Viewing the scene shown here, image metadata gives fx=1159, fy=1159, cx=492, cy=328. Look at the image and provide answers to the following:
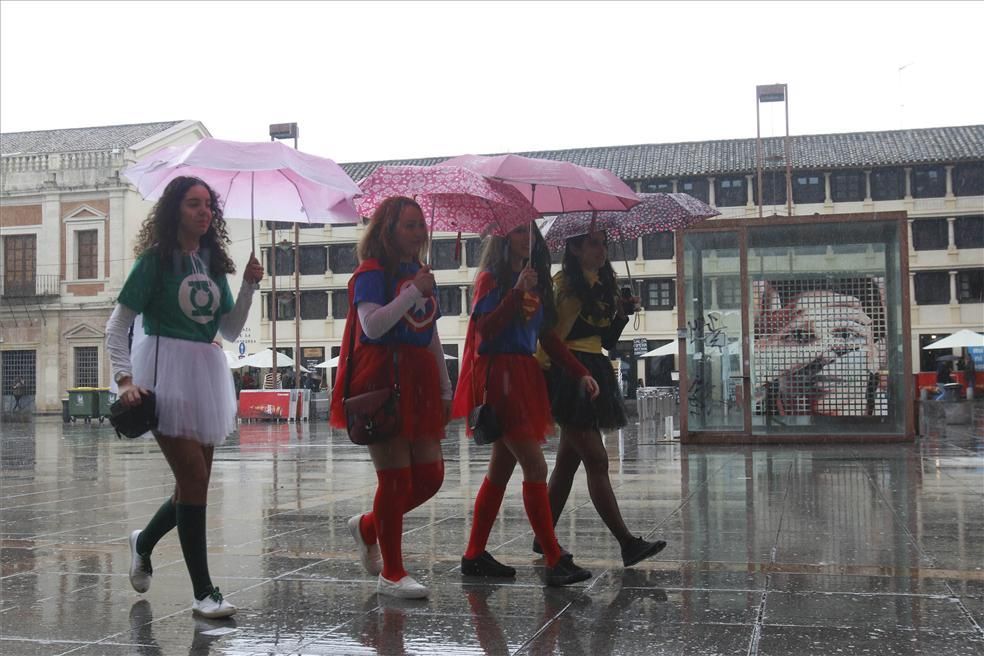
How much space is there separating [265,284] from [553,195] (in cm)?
5831

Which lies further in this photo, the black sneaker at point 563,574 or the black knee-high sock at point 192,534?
the black sneaker at point 563,574

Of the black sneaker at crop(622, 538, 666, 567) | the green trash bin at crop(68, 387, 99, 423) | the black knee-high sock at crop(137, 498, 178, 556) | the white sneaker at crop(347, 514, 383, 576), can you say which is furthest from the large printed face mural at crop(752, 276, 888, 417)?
the green trash bin at crop(68, 387, 99, 423)

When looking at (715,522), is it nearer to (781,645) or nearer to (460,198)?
(460,198)

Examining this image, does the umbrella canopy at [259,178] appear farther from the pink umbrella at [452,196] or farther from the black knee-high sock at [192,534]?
the black knee-high sock at [192,534]

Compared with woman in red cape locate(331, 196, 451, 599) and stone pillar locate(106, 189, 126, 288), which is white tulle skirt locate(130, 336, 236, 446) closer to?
woman in red cape locate(331, 196, 451, 599)

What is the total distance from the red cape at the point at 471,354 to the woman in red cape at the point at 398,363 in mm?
288

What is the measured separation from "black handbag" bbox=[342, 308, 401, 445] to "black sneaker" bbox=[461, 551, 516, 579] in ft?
2.89

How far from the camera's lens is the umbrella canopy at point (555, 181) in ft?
18.3

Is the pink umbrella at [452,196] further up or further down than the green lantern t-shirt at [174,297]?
further up

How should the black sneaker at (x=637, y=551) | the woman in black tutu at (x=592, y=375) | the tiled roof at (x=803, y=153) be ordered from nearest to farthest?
1. the black sneaker at (x=637, y=551)
2. the woman in black tutu at (x=592, y=375)
3. the tiled roof at (x=803, y=153)

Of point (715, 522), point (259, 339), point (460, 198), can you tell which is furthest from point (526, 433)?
point (259, 339)

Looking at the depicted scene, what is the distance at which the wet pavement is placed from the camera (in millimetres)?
4121

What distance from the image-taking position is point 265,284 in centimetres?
6325

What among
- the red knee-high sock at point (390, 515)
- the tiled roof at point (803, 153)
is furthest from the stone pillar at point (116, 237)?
the red knee-high sock at point (390, 515)
